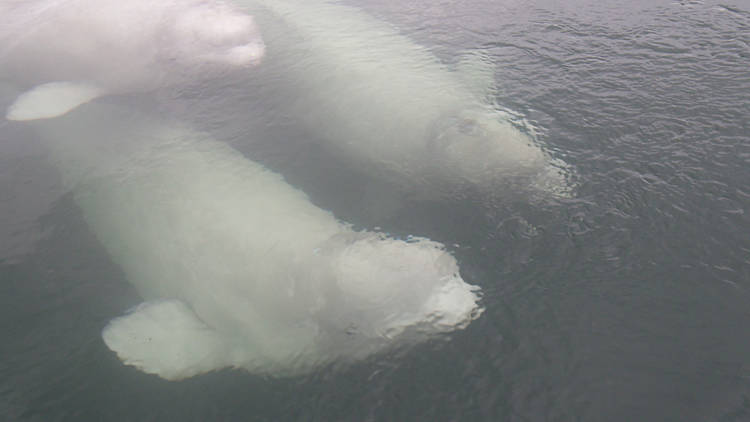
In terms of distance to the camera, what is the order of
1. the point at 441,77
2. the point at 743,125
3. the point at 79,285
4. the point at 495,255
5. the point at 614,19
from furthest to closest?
1. the point at 614,19
2. the point at 441,77
3. the point at 743,125
4. the point at 79,285
5. the point at 495,255

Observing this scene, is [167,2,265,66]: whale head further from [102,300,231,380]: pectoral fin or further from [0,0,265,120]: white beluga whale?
[102,300,231,380]: pectoral fin

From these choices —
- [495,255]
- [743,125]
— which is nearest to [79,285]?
[495,255]

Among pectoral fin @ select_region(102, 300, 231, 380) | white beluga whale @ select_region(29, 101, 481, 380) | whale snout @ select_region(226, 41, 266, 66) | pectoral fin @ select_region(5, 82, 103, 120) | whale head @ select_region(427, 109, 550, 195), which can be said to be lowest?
pectoral fin @ select_region(102, 300, 231, 380)

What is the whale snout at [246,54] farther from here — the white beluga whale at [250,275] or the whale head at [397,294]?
the whale head at [397,294]

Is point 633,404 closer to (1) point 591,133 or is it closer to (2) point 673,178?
(2) point 673,178

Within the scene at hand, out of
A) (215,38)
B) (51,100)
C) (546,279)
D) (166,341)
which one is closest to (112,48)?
(51,100)

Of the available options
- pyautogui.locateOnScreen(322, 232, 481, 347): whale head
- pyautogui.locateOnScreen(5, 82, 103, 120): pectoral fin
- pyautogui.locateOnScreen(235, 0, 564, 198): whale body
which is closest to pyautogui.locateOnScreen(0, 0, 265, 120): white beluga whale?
pyautogui.locateOnScreen(5, 82, 103, 120): pectoral fin

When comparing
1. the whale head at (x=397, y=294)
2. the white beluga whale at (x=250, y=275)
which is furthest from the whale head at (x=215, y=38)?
the whale head at (x=397, y=294)
